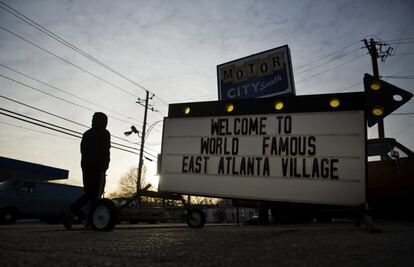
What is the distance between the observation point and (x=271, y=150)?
3.59 meters

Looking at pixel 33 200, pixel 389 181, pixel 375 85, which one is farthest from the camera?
pixel 33 200

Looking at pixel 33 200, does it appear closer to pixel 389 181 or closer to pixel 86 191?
pixel 86 191

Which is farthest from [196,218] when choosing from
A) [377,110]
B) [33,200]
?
[33,200]

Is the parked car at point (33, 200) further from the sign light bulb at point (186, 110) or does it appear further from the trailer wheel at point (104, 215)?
the sign light bulb at point (186, 110)

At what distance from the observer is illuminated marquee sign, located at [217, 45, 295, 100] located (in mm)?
5816

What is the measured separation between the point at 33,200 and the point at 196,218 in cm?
1108

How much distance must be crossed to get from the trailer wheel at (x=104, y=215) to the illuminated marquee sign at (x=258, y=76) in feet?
12.1

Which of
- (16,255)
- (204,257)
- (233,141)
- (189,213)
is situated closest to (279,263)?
(204,257)

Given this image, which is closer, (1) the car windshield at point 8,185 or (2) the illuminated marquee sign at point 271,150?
(2) the illuminated marquee sign at point 271,150

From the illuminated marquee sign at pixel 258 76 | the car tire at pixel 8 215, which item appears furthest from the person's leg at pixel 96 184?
the car tire at pixel 8 215

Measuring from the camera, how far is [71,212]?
12.9ft

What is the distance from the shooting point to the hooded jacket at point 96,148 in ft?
13.0

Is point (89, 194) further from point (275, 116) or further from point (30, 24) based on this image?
point (30, 24)

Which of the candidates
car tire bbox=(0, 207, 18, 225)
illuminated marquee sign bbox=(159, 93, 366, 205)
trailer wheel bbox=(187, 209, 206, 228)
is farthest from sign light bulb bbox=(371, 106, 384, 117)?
car tire bbox=(0, 207, 18, 225)
